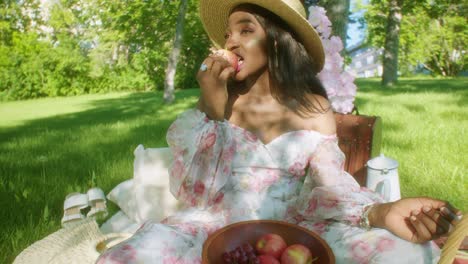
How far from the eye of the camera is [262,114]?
8.65 ft

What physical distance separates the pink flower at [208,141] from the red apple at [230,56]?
44 cm

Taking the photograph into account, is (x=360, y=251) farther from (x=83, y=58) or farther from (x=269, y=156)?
(x=83, y=58)

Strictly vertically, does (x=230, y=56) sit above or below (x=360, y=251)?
above

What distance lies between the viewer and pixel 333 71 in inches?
131

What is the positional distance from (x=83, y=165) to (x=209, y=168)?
3284mm

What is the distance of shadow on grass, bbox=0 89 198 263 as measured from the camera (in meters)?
3.28

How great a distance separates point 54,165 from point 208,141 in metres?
3.61

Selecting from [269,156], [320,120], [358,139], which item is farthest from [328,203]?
[358,139]

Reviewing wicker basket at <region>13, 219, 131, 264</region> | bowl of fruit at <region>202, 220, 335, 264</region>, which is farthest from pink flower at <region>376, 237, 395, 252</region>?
wicker basket at <region>13, 219, 131, 264</region>

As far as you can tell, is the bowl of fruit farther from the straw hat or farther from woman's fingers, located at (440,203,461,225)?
the straw hat

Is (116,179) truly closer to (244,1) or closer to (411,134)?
(244,1)

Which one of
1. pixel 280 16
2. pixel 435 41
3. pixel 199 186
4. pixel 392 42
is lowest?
pixel 199 186

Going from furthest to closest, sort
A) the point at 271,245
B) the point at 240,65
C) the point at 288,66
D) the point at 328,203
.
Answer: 1. the point at 288,66
2. the point at 240,65
3. the point at 328,203
4. the point at 271,245

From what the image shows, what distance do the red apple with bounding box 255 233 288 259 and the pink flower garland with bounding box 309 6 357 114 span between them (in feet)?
6.24
